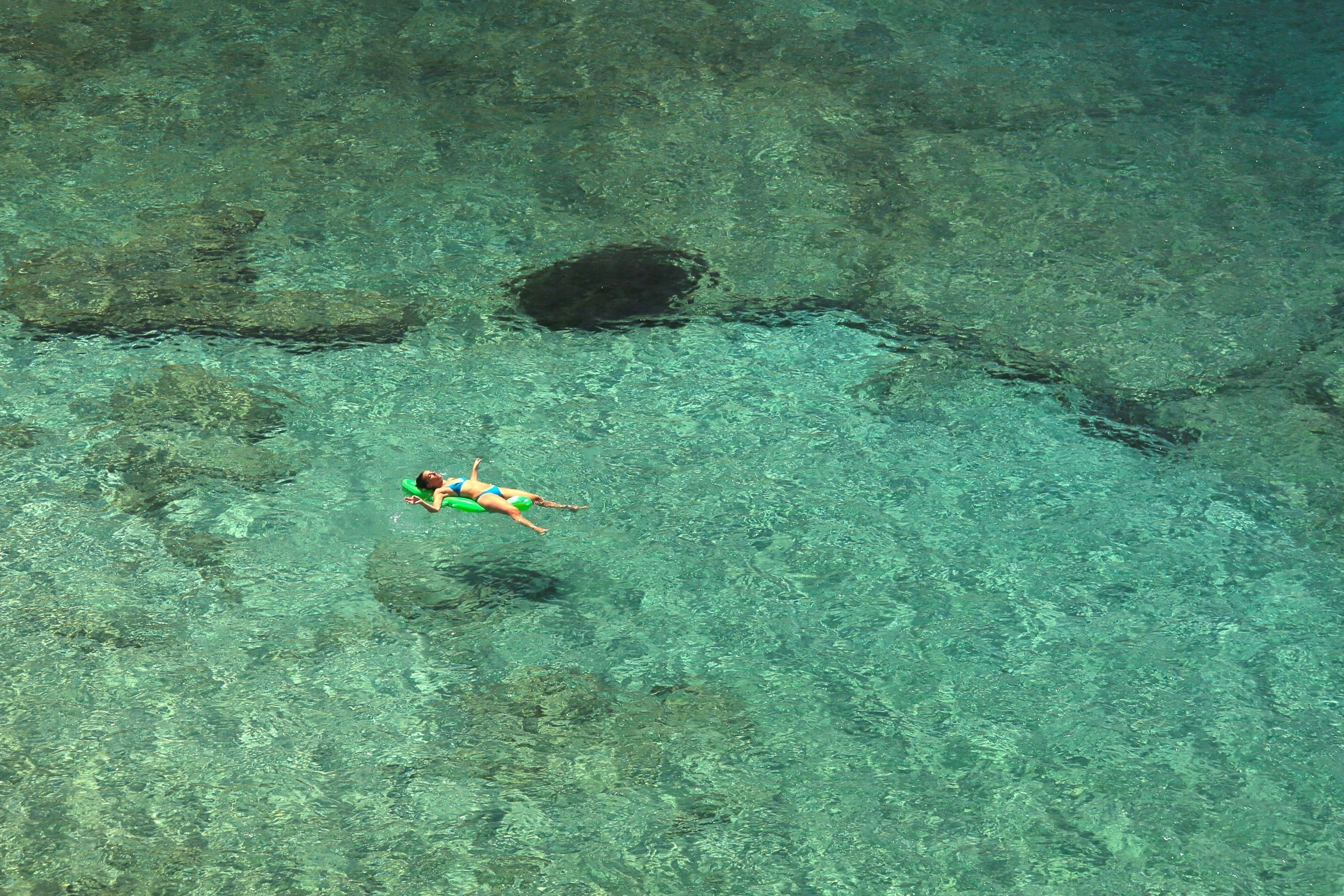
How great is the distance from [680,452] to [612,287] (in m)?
1.35

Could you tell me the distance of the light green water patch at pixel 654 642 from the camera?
14.0 feet

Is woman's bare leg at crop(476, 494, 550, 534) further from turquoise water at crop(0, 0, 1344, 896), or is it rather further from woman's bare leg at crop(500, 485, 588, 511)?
turquoise water at crop(0, 0, 1344, 896)

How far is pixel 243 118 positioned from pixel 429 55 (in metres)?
1.32

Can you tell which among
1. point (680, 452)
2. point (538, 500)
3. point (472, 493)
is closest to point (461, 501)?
point (472, 493)

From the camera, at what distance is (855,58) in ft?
28.3

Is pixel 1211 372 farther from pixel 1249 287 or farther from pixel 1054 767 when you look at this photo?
pixel 1054 767

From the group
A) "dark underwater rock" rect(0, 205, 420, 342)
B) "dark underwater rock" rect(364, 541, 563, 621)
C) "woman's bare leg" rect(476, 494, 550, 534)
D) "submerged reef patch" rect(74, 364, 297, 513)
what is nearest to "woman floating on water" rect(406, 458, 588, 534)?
"woman's bare leg" rect(476, 494, 550, 534)

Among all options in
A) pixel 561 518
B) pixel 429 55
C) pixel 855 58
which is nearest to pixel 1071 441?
pixel 561 518

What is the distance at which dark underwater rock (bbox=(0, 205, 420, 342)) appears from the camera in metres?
6.57

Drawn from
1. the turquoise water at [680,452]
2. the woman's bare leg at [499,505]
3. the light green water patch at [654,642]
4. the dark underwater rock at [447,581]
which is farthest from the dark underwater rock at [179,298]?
the woman's bare leg at [499,505]

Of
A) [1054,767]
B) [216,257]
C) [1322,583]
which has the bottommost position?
[216,257]

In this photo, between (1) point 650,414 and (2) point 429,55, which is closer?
(1) point 650,414

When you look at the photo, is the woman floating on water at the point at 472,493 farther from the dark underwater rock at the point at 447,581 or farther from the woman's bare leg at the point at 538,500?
the dark underwater rock at the point at 447,581

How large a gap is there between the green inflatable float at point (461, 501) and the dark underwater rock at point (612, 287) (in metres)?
1.71
